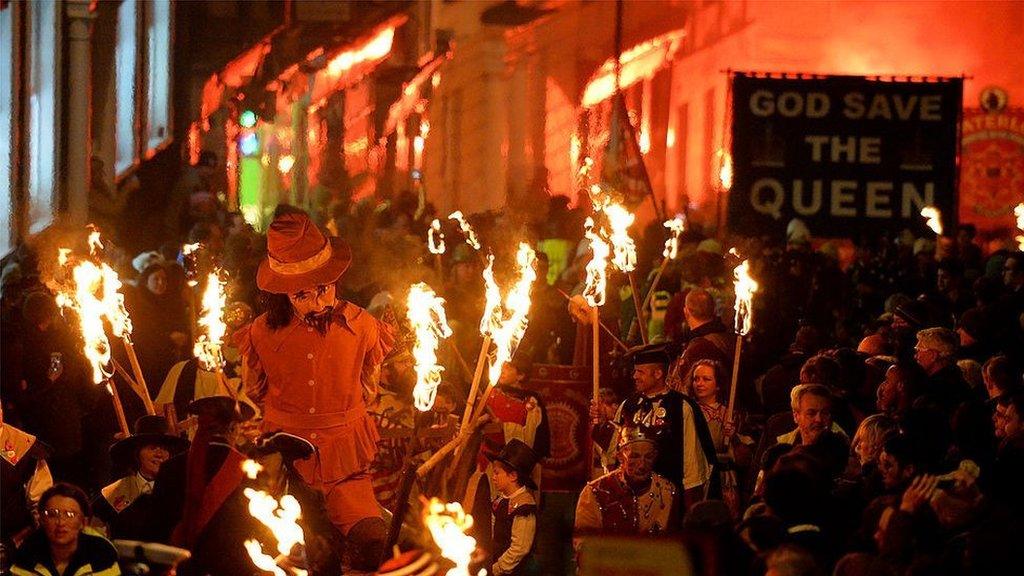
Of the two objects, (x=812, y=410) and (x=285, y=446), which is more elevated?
(x=812, y=410)

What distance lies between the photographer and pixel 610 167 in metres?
21.3

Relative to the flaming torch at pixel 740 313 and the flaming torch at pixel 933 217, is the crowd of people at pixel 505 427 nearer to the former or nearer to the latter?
the flaming torch at pixel 740 313

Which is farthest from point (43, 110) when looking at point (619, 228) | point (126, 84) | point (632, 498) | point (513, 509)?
point (632, 498)

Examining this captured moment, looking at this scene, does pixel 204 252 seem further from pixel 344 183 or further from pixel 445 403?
pixel 344 183

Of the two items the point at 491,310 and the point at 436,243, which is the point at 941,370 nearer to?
the point at 491,310

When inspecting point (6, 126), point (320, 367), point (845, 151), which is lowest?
point (320, 367)

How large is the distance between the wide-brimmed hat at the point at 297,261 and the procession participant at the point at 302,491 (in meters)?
0.63

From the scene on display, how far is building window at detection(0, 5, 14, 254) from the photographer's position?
19.3 m

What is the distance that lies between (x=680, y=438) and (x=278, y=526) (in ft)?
8.74

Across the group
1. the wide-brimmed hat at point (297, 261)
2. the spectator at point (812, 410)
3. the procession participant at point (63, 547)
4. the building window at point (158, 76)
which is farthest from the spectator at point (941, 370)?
the building window at point (158, 76)

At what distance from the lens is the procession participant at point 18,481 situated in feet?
29.6

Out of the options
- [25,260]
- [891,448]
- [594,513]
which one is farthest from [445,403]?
[25,260]

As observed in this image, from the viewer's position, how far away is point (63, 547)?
7.70 metres

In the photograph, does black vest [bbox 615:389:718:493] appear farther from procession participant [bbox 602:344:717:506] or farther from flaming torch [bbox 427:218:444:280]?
flaming torch [bbox 427:218:444:280]
